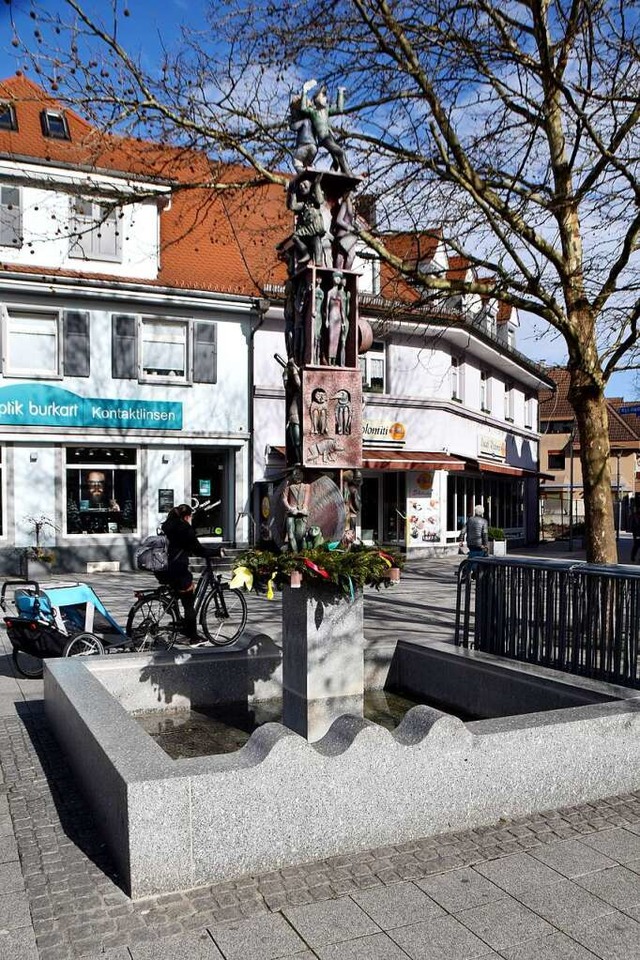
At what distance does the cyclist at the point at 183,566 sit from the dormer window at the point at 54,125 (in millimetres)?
17204

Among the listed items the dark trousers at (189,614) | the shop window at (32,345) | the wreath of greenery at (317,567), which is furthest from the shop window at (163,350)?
the wreath of greenery at (317,567)

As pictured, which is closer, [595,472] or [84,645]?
[84,645]

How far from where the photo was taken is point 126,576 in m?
20.6

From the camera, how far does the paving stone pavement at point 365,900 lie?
3.50 meters

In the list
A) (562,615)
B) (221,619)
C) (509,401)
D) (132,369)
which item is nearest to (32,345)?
(132,369)

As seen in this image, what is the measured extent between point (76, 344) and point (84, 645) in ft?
47.1

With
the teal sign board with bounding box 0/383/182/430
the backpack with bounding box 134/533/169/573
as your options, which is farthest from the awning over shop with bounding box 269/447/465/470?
the backpack with bounding box 134/533/169/573

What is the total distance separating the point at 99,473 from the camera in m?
22.2

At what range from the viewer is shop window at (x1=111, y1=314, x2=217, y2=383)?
2219 centimetres

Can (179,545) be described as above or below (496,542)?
above

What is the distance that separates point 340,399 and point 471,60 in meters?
5.01

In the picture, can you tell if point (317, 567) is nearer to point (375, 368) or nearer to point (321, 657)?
point (321, 657)

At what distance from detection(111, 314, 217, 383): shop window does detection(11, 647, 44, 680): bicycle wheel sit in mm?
13325

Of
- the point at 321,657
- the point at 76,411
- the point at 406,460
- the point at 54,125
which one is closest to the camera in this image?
the point at 321,657
